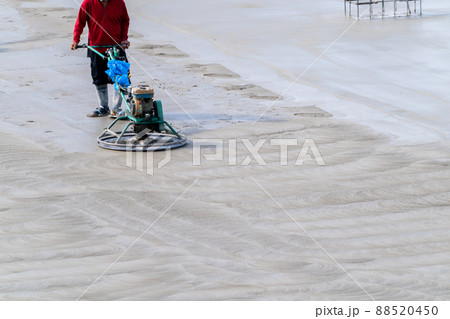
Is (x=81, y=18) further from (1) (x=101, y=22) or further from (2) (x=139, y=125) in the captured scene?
(2) (x=139, y=125)

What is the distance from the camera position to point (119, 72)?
8.95 metres

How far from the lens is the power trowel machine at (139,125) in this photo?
836 cm

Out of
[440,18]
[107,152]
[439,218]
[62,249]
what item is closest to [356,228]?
[439,218]

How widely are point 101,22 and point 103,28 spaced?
0.07 meters

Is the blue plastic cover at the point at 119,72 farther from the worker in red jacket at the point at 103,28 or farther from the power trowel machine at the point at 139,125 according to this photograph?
the worker in red jacket at the point at 103,28

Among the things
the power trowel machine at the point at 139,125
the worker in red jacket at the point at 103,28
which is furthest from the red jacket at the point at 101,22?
the power trowel machine at the point at 139,125

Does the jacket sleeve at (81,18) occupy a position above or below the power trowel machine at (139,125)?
above

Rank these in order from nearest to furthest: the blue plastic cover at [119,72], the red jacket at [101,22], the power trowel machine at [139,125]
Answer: the power trowel machine at [139,125] → the blue plastic cover at [119,72] → the red jacket at [101,22]

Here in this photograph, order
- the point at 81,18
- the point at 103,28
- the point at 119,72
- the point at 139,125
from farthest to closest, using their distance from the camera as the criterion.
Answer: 1. the point at 81,18
2. the point at 103,28
3. the point at 119,72
4. the point at 139,125

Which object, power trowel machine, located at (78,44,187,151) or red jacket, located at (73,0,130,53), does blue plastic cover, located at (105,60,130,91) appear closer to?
power trowel machine, located at (78,44,187,151)

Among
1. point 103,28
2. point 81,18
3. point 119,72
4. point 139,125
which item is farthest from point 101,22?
point 139,125

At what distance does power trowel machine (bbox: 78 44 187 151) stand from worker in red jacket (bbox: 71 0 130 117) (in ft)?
2.02

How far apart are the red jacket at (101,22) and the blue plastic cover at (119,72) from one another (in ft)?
2.59

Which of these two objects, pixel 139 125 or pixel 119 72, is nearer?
pixel 139 125
